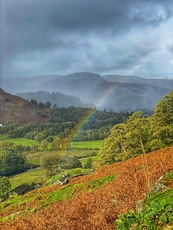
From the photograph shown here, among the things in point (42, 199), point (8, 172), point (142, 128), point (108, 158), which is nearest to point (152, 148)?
point (142, 128)

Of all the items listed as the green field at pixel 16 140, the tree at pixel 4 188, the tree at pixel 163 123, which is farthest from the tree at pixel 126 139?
the green field at pixel 16 140

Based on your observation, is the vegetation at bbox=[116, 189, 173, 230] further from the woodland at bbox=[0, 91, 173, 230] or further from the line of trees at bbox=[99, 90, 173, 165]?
the line of trees at bbox=[99, 90, 173, 165]

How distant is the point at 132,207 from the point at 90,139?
153 meters

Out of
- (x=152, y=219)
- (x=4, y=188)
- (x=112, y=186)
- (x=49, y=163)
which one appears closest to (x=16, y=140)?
(x=49, y=163)

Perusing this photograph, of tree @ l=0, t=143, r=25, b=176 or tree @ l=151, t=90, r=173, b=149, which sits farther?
tree @ l=0, t=143, r=25, b=176

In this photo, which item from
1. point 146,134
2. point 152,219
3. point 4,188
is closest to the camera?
point 152,219

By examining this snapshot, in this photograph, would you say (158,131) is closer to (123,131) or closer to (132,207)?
(123,131)

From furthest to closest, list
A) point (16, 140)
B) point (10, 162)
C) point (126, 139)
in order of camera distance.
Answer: point (16, 140) → point (10, 162) → point (126, 139)

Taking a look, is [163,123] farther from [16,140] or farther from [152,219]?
[16,140]

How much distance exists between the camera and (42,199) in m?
18.2

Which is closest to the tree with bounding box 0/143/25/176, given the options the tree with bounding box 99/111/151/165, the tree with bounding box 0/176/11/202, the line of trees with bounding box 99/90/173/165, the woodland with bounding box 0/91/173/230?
the woodland with bounding box 0/91/173/230

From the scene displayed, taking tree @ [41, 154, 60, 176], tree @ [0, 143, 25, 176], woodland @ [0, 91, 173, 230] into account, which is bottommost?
tree @ [0, 143, 25, 176]

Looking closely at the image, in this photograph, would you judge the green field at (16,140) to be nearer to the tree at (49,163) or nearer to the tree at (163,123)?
the tree at (49,163)

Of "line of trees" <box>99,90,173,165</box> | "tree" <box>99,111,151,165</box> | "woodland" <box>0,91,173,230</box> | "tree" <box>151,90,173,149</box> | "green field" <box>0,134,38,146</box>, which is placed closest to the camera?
"woodland" <box>0,91,173,230</box>
